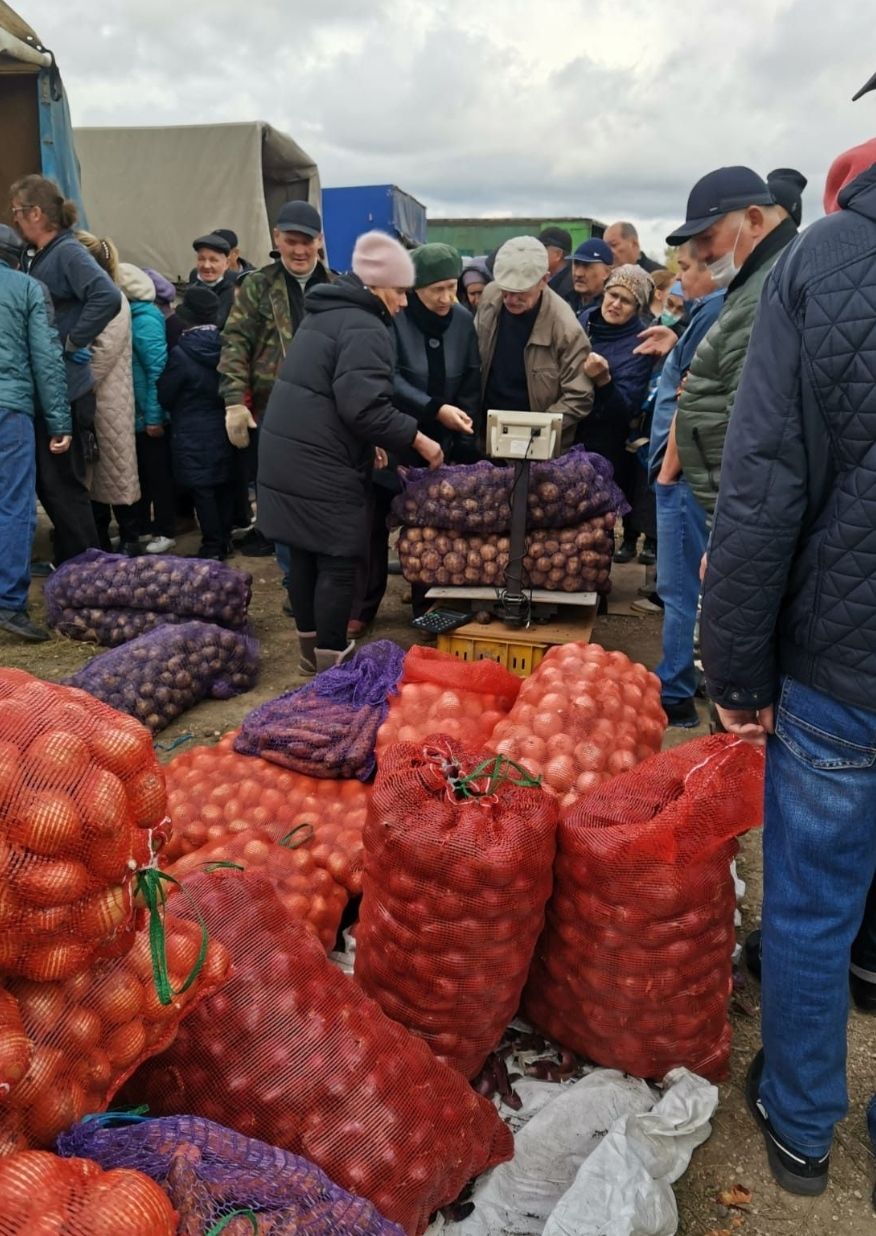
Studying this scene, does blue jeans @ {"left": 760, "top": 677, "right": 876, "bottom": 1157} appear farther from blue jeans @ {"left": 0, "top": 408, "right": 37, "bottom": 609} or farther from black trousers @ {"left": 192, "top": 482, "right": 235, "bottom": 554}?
black trousers @ {"left": 192, "top": 482, "right": 235, "bottom": 554}

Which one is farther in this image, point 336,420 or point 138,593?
point 138,593

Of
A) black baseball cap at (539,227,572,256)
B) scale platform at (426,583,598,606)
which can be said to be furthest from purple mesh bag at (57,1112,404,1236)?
black baseball cap at (539,227,572,256)

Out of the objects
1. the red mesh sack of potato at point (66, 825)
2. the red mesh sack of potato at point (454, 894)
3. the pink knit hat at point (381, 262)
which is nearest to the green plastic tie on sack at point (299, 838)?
the red mesh sack of potato at point (454, 894)

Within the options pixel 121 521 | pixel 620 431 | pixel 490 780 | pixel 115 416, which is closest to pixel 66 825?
pixel 490 780

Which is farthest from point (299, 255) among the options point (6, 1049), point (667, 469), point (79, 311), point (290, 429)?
point (6, 1049)

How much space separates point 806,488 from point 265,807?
1.83 metres

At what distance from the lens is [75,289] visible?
4957 mm

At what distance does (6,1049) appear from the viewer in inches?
44.6

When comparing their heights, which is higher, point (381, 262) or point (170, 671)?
point (381, 262)

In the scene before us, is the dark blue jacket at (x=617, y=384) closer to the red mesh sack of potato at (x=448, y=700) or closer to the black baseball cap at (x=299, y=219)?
the black baseball cap at (x=299, y=219)

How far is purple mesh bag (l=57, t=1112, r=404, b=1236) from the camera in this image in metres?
1.11

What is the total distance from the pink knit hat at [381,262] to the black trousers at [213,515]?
2500mm

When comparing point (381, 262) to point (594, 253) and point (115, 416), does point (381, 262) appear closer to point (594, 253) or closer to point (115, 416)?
point (115, 416)

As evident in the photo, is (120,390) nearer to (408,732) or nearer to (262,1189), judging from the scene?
(408,732)
